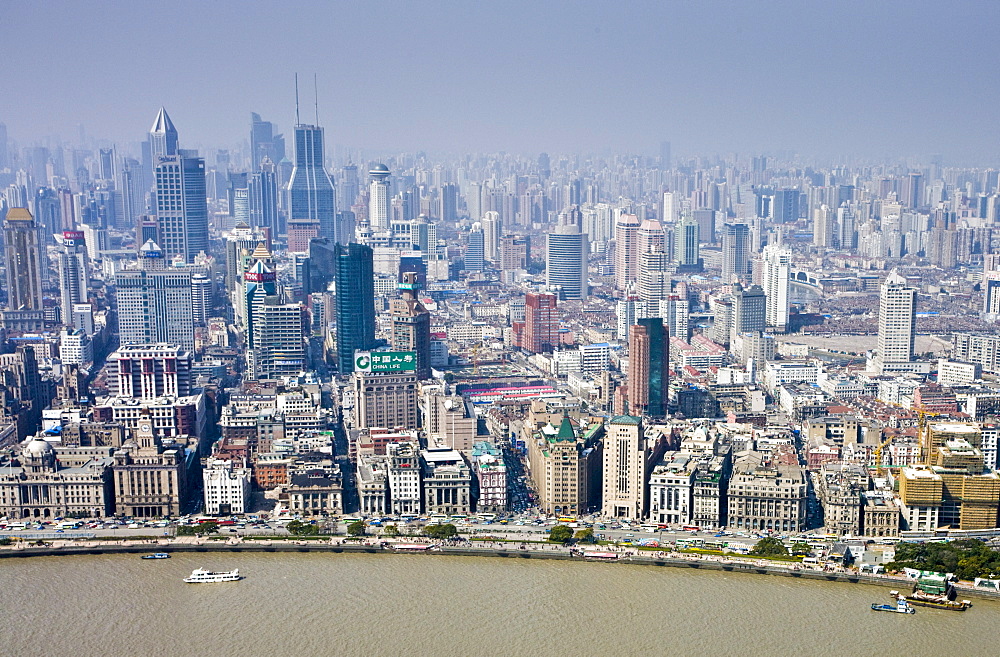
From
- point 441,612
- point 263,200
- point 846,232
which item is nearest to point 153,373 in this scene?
point 441,612

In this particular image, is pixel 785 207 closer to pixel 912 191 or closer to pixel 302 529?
pixel 912 191

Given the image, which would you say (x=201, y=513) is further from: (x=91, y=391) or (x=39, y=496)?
(x=91, y=391)

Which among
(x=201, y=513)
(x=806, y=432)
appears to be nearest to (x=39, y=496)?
(x=201, y=513)

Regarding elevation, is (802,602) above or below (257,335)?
below

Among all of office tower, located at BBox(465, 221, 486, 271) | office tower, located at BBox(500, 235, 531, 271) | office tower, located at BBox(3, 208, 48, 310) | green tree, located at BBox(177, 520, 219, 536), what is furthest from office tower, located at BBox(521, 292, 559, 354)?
office tower, located at BBox(465, 221, 486, 271)

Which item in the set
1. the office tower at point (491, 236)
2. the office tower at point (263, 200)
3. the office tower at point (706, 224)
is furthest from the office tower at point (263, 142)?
the office tower at point (706, 224)

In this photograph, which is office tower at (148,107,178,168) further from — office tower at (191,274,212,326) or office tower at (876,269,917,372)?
office tower at (876,269,917,372)

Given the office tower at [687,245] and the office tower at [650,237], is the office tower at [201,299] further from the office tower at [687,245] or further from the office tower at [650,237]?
the office tower at [687,245]
